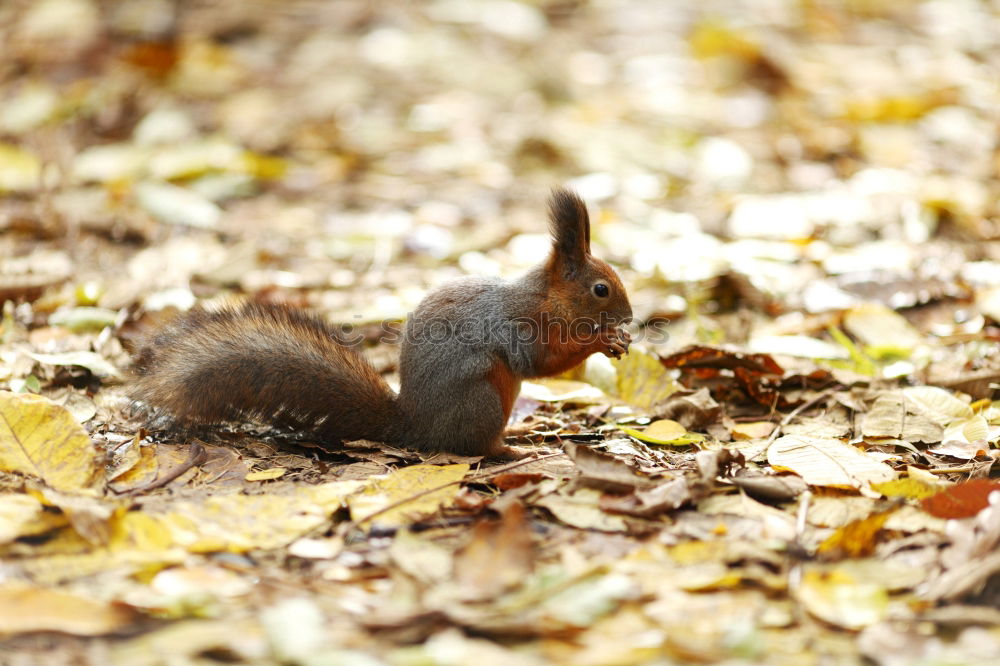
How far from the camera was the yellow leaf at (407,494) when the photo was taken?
81.0 inches

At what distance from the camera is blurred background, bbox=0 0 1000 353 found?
395cm

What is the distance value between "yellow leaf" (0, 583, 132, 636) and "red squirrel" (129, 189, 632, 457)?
0.76m

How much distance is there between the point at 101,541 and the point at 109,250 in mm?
2673

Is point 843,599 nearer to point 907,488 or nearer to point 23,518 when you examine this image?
point 907,488

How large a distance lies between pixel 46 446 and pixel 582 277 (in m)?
1.45

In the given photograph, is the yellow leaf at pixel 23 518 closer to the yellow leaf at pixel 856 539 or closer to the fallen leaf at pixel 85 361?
the fallen leaf at pixel 85 361

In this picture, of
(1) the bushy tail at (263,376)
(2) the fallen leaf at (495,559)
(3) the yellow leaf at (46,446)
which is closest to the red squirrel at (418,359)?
(1) the bushy tail at (263,376)

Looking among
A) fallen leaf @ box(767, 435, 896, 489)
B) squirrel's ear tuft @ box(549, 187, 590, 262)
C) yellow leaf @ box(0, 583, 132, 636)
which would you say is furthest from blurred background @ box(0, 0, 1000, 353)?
yellow leaf @ box(0, 583, 132, 636)

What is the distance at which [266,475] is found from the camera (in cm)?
229

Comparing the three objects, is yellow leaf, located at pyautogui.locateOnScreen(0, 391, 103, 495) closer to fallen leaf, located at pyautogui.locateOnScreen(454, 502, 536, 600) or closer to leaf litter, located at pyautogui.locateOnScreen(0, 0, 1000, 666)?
leaf litter, located at pyautogui.locateOnScreen(0, 0, 1000, 666)

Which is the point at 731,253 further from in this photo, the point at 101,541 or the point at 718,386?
the point at 101,541

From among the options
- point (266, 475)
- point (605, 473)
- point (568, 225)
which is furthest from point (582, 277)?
point (266, 475)

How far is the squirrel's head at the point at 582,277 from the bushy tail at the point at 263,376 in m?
0.59

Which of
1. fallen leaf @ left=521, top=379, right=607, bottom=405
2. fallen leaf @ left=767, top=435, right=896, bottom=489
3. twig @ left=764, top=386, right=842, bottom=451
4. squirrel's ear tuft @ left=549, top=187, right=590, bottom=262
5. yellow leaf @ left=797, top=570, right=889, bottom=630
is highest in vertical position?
squirrel's ear tuft @ left=549, top=187, right=590, bottom=262
